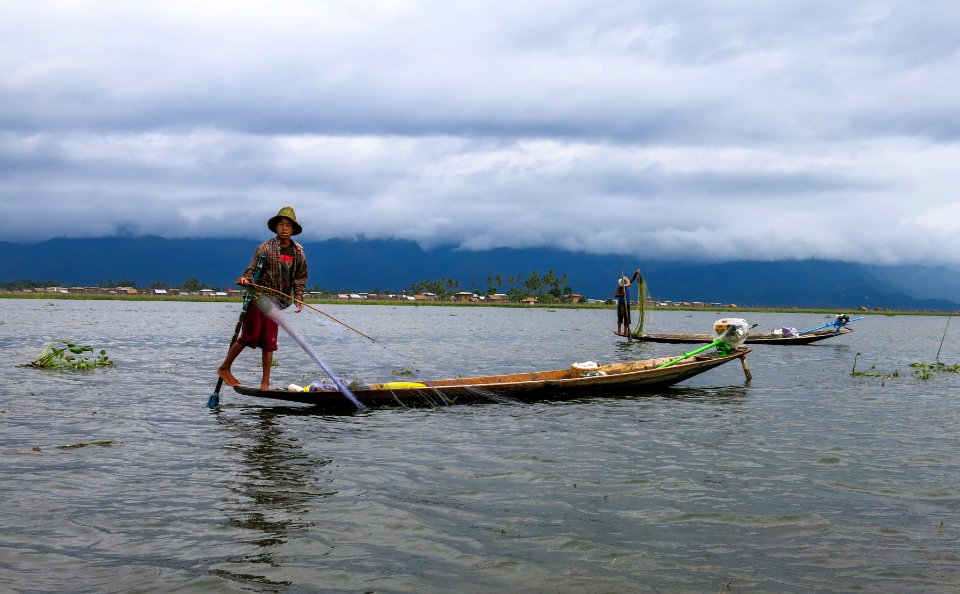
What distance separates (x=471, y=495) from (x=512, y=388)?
5877 mm

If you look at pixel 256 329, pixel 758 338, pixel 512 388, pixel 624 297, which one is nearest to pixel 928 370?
pixel 758 338

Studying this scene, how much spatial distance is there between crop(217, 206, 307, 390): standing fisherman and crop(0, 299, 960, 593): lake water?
0.55m

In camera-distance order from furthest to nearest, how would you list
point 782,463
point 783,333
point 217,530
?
point 783,333
point 782,463
point 217,530

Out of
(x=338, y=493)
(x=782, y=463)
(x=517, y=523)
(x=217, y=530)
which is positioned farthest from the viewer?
(x=782, y=463)

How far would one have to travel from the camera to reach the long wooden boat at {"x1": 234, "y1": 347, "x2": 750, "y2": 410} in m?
11.8

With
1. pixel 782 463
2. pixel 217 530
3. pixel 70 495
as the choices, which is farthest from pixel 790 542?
pixel 70 495

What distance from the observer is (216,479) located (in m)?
7.46

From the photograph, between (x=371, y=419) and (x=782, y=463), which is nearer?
(x=782, y=463)

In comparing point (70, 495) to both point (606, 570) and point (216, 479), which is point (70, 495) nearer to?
point (216, 479)

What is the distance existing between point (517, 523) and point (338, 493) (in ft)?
6.19

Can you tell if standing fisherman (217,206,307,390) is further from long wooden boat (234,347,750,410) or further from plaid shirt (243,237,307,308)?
long wooden boat (234,347,750,410)

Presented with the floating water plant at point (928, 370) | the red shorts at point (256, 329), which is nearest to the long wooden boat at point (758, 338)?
the floating water plant at point (928, 370)

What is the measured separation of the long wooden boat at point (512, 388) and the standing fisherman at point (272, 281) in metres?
0.67

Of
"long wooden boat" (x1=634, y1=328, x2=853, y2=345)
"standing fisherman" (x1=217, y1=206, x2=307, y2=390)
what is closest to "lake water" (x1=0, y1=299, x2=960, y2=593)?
"standing fisherman" (x1=217, y1=206, x2=307, y2=390)
